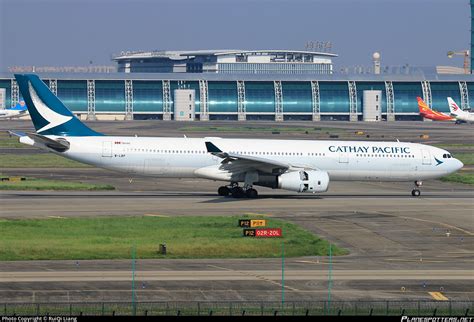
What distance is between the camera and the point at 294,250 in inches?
1761

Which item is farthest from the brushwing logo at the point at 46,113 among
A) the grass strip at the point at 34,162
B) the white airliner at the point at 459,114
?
the white airliner at the point at 459,114

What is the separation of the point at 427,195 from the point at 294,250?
28.1 metres

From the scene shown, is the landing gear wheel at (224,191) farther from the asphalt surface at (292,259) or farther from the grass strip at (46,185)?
the grass strip at (46,185)

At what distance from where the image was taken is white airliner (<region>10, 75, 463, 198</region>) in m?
64.2

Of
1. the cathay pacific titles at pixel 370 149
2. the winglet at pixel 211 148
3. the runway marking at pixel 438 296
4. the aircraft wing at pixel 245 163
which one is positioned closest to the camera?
the runway marking at pixel 438 296

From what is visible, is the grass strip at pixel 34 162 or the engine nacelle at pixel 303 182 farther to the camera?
the grass strip at pixel 34 162

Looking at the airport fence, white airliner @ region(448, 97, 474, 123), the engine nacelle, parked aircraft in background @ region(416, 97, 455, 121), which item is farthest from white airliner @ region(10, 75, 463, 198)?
parked aircraft in background @ region(416, 97, 455, 121)

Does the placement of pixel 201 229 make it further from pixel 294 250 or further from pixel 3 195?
pixel 3 195

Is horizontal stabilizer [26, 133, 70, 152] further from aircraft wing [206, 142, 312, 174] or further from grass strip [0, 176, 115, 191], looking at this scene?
aircraft wing [206, 142, 312, 174]

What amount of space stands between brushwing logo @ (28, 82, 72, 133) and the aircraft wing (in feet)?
35.3

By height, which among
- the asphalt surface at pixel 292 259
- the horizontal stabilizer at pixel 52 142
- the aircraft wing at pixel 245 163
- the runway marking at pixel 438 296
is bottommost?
the runway marking at pixel 438 296

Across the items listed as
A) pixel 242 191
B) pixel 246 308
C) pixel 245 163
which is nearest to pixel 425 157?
pixel 242 191

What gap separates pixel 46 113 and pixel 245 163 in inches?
556

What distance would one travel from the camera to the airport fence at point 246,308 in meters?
31.0
